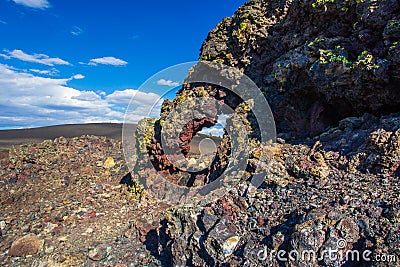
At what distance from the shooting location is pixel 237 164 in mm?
6918

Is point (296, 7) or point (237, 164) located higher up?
point (296, 7)

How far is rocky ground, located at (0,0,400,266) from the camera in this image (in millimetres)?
4359

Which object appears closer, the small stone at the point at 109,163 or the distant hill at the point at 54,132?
the small stone at the point at 109,163

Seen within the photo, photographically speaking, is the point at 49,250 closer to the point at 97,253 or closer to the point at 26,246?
the point at 26,246

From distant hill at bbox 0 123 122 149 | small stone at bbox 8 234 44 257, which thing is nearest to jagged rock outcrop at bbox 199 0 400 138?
small stone at bbox 8 234 44 257

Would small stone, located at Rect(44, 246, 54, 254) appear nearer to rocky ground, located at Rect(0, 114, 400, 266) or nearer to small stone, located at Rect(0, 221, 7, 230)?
rocky ground, located at Rect(0, 114, 400, 266)

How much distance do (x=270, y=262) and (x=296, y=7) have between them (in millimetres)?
7466

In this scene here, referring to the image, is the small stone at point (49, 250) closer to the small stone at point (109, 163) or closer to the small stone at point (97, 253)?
Result: the small stone at point (97, 253)

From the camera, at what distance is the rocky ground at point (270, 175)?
436 centimetres

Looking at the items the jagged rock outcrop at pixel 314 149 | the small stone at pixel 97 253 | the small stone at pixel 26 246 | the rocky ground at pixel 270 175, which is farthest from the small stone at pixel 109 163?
the small stone at pixel 97 253

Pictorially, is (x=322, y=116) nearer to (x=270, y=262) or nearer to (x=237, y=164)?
(x=237, y=164)

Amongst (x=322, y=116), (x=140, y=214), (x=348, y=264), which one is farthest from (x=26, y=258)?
(x=322, y=116)

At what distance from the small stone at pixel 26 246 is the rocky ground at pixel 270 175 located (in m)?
0.03

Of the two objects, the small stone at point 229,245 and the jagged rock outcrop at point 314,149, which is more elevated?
the jagged rock outcrop at point 314,149
